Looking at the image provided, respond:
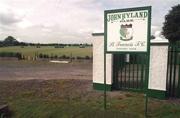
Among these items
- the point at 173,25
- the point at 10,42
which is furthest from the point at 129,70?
the point at 10,42

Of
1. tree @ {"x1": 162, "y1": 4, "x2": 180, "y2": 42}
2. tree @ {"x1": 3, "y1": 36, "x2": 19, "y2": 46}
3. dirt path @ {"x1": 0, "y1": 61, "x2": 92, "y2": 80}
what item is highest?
tree @ {"x1": 162, "y1": 4, "x2": 180, "y2": 42}

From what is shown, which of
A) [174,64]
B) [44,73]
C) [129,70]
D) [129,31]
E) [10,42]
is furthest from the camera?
[10,42]

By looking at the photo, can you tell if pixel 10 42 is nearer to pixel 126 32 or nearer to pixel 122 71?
pixel 122 71

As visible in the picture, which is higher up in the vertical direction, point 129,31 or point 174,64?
point 129,31

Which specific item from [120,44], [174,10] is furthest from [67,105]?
[174,10]

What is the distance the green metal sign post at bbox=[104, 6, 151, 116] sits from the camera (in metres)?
7.05

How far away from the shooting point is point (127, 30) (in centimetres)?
738

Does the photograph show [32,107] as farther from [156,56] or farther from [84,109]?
[156,56]

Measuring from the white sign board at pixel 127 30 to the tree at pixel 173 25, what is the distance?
37.1 meters

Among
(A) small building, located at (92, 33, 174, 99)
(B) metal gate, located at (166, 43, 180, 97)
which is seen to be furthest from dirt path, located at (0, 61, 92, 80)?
(B) metal gate, located at (166, 43, 180, 97)

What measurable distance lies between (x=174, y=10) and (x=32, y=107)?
140ft

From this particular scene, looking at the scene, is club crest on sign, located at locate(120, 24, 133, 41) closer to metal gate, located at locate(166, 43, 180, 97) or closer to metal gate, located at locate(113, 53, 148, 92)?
metal gate, located at locate(166, 43, 180, 97)

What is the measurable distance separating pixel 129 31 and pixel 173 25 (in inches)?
1549

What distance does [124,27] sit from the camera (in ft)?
24.5
